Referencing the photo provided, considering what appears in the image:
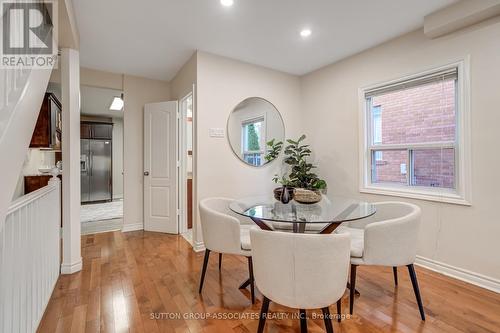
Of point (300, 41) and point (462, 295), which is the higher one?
point (300, 41)

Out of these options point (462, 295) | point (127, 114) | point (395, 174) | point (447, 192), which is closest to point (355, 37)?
point (395, 174)

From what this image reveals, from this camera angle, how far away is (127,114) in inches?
155

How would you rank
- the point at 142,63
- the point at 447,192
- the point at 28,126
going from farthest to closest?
the point at 142,63, the point at 447,192, the point at 28,126

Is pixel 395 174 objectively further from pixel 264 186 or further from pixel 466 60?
pixel 264 186

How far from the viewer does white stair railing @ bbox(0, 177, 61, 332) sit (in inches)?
45.8

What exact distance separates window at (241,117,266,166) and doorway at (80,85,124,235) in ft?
11.4

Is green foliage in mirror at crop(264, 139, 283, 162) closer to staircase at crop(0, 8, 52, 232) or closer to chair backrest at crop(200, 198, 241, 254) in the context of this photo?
chair backrest at crop(200, 198, 241, 254)

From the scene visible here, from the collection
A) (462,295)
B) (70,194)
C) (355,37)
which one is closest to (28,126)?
(70,194)

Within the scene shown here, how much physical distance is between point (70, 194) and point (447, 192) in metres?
3.74

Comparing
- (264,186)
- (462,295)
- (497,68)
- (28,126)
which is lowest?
(462,295)

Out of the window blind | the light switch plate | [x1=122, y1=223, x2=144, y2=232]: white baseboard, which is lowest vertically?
[x1=122, y1=223, x2=144, y2=232]: white baseboard

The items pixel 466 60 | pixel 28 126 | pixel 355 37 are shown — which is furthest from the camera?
pixel 355 37

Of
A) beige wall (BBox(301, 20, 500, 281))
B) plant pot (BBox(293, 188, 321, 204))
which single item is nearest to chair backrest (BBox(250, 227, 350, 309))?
plant pot (BBox(293, 188, 321, 204))

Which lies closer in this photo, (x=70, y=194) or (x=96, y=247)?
(x=70, y=194)
